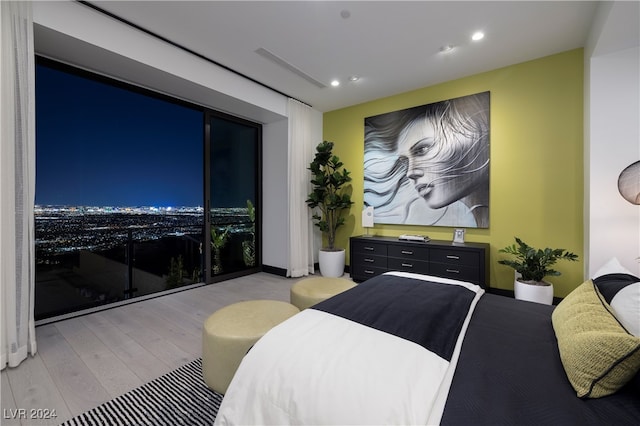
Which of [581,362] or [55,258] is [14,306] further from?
[581,362]

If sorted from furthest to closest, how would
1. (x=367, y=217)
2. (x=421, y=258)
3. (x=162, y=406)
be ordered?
(x=367, y=217) → (x=421, y=258) → (x=162, y=406)

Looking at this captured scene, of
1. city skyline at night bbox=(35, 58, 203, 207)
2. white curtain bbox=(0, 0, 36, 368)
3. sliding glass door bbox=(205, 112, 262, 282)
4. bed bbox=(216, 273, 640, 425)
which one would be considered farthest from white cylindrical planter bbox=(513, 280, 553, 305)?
white curtain bbox=(0, 0, 36, 368)

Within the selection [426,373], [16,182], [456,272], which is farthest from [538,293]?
[16,182]

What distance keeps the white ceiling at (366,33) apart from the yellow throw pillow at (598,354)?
2.55 meters

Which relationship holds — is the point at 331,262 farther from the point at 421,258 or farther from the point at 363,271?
the point at 421,258

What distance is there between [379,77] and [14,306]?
14.1ft

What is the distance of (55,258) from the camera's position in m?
2.78

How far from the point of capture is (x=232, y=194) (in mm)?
4418

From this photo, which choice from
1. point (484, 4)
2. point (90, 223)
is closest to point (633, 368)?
point (484, 4)

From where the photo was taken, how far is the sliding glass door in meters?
4.11

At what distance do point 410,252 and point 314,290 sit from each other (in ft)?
5.77

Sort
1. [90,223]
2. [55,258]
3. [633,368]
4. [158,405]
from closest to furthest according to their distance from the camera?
[633,368] < [158,405] < [55,258] < [90,223]

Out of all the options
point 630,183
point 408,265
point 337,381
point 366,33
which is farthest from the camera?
point 408,265

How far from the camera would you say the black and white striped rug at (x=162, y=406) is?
146cm
